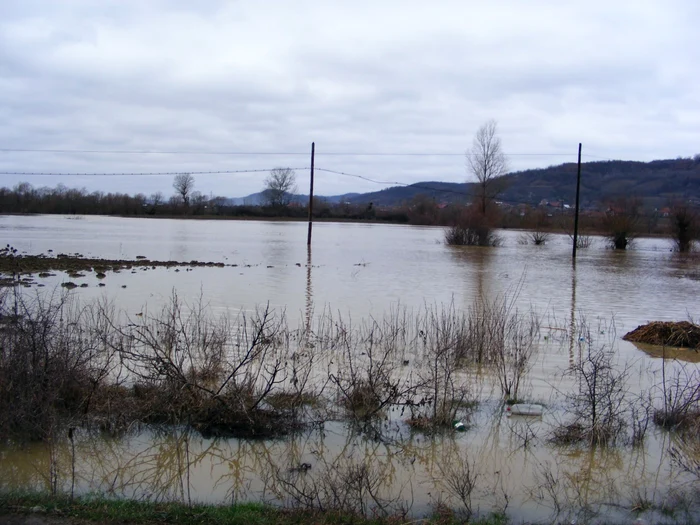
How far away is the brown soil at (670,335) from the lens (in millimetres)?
13930

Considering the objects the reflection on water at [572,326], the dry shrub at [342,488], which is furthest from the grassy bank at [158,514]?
the reflection on water at [572,326]

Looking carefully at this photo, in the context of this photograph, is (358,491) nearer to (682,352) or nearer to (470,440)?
(470,440)

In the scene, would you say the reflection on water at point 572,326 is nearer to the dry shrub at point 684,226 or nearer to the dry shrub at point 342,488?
the dry shrub at point 342,488

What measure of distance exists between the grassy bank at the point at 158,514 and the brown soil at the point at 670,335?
9.84 meters

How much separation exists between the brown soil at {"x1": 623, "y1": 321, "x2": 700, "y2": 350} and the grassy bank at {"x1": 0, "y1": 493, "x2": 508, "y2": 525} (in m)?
9.84

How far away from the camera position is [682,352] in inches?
535

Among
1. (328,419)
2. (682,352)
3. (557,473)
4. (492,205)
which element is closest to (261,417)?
(328,419)

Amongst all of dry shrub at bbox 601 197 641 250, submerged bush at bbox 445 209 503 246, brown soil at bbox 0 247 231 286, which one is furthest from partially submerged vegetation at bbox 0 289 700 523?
dry shrub at bbox 601 197 641 250

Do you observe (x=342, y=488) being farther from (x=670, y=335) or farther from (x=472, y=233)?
(x=472, y=233)

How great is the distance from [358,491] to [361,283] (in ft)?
64.0

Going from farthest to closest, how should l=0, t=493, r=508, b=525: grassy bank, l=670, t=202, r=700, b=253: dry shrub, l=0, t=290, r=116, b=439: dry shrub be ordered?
l=670, t=202, r=700, b=253: dry shrub, l=0, t=290, r=116, b=439: dry shrub, l=0, t=493, r=508, b=525: grassy bank

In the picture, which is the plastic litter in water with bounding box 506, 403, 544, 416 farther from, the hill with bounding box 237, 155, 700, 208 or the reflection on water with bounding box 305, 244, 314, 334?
the hill with bounding box 237, 155, 700, 208

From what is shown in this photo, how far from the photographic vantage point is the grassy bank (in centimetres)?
544

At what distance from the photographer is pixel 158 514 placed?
5.58 metres
